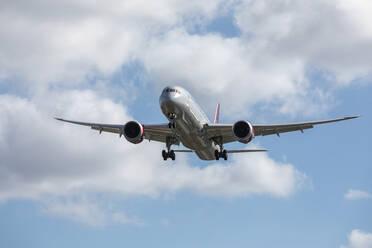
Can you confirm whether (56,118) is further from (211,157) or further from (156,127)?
(211,157)

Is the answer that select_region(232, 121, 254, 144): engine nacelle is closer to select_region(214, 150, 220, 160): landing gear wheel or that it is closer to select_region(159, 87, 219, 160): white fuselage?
select_region(159, 87, 219, 160): white fuselage

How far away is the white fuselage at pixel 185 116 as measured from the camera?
36.8 m

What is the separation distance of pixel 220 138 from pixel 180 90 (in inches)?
296

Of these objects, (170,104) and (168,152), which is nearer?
(170,104)

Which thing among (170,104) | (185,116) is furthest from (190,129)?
(170,104)

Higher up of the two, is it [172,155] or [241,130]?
[241,130]

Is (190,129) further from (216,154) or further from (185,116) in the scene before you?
(216,154)

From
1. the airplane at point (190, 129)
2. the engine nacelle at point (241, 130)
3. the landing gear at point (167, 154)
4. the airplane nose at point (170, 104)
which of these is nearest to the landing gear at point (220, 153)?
the airplane at point (190, 129)

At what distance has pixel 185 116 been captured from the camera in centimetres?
3775

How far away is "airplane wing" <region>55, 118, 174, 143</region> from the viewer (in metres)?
41.6

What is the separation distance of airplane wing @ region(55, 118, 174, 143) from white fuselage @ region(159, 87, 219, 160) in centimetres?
180

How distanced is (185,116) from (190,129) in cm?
163

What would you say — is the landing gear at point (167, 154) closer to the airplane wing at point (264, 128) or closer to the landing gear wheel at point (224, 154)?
the airplane wing at point (264, 128)

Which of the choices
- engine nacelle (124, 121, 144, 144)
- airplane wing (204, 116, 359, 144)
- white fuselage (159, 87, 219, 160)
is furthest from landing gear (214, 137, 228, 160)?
engine nacelle (124, 121, 144, 144)
